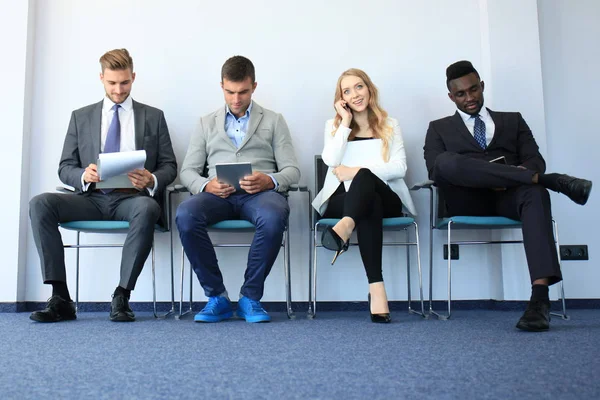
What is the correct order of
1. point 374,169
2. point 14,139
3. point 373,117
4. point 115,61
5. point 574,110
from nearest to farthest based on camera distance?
point 374,169, point 115,61, point 373,117, point 14,139, point 574,110

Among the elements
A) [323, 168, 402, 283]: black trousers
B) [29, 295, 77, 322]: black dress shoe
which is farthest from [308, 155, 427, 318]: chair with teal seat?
[29, 295, 77, 322]: black dress shoe

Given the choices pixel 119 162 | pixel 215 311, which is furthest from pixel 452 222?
pixel 119 162

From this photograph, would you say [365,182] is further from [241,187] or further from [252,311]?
[252,311]

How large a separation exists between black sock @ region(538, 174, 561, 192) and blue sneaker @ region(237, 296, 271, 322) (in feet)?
4.27

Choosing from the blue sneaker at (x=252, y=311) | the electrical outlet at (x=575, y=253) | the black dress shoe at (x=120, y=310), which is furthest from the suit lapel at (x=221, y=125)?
the electrical outlet at (x=575, y=253)

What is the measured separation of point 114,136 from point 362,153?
51.8 inches

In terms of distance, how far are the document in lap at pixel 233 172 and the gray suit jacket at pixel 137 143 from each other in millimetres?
443

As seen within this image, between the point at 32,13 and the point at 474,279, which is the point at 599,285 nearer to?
the point at 474,279

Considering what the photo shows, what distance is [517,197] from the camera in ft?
7.91

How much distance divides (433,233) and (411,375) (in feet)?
6.91

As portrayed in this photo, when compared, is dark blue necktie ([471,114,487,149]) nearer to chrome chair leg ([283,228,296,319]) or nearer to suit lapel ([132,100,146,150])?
chrome chair leg ([283,228,296,319])

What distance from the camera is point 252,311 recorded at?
2.57m

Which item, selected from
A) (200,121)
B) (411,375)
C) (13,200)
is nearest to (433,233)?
(200,121)

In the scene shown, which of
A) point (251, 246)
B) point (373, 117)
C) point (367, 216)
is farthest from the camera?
point (373, 117)
